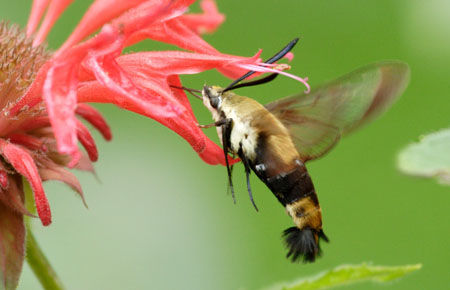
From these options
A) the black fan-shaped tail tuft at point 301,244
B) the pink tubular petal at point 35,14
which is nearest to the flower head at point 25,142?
the pink tubular petal at point 35,14

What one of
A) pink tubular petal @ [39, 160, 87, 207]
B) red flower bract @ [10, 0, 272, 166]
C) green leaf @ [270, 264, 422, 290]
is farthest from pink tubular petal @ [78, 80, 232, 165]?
green leaf @ [270, 264, 422, 290]

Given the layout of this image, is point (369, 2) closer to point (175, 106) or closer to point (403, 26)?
point (403, 26)

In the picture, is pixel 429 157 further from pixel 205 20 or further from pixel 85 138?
pixel 205 20

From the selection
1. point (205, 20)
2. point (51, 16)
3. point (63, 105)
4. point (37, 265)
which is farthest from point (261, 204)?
point (63, 105)

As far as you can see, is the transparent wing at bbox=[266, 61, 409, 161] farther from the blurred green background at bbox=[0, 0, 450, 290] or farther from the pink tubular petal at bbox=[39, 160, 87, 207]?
the blurred green background at bbox=[0, 0, 450, 290]

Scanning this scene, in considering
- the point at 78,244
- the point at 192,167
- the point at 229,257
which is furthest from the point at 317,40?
the point at 78,244

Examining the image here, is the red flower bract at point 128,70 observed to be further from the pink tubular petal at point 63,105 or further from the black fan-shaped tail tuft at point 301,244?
the black fan-shaped tail tuft at point 301,244
